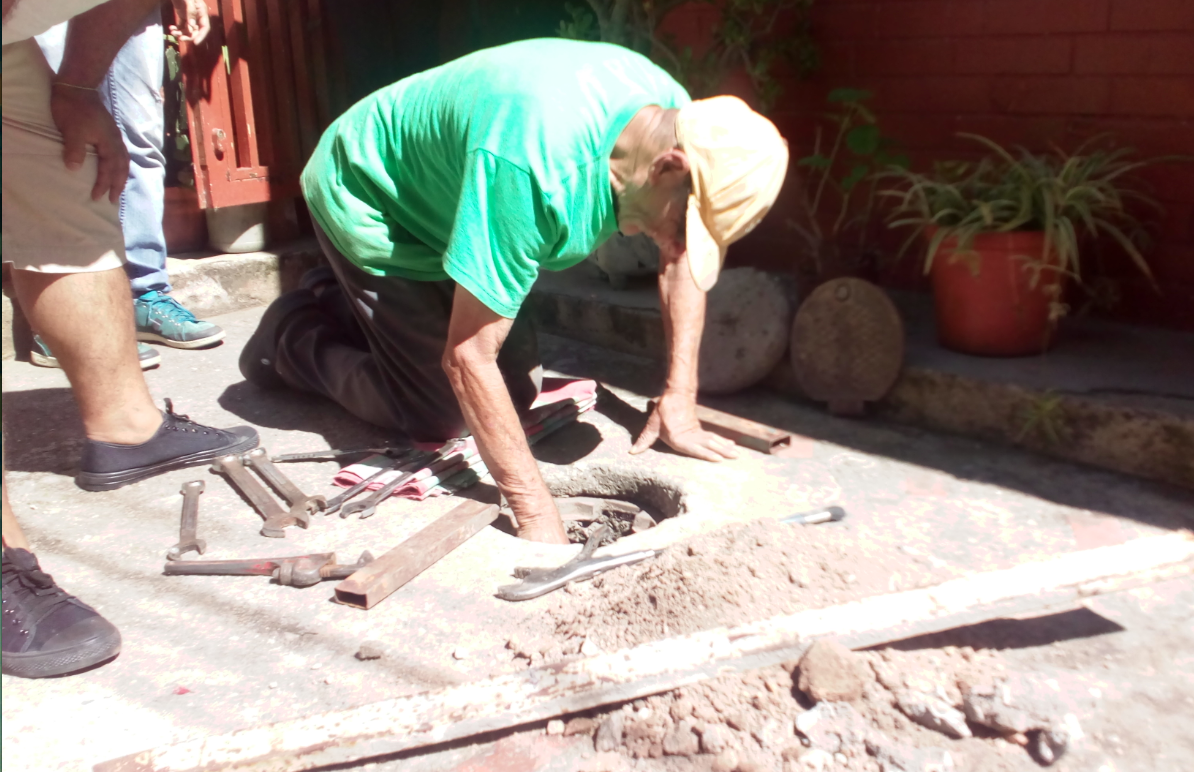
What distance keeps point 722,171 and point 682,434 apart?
114 centimetres

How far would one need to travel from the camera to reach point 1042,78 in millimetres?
3730

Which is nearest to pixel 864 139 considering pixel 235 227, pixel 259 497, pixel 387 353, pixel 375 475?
pixel 387 353

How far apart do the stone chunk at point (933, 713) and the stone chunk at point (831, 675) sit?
0.30 feet

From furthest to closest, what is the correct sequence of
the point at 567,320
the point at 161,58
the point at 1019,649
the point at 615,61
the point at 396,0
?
the point at 396,0
the point at 567,320
the point at 161,58
the point at 615,61
the point at 1019,649

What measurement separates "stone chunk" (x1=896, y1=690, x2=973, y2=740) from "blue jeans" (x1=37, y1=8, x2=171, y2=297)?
3424 mm

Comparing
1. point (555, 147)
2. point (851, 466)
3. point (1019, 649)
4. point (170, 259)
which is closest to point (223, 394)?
point (170, 259)

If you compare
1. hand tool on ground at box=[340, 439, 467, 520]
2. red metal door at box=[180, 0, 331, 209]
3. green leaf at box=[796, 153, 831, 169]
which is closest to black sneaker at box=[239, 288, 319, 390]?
hand tool on ground at box=[340, 439, 467, 520]

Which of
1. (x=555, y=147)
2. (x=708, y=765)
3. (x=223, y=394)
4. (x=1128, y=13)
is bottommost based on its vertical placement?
(x=708, y=765)

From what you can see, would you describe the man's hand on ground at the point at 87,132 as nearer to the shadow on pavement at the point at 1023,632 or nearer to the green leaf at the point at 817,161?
the shadow on pavement at the point at 1023,632

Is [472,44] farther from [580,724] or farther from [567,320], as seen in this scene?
[580,724]

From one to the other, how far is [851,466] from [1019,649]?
1039 millimetres

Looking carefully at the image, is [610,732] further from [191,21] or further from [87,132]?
[191,21]

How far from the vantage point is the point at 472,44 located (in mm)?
5711

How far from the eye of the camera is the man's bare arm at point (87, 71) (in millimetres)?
2535
